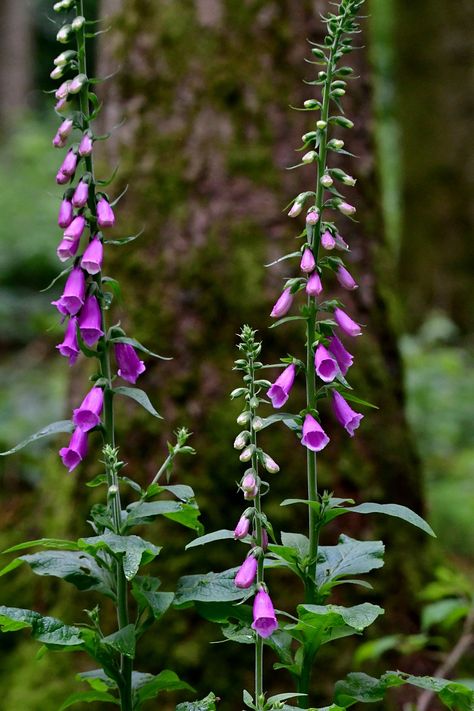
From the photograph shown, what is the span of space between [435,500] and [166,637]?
97.3 inches

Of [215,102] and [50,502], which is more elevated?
[215,102]

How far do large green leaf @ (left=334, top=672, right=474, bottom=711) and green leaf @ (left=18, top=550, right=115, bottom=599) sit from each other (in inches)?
25.3

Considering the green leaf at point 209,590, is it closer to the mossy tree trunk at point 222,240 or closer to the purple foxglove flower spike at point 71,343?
the purple foxglove flower spike at point 71,343

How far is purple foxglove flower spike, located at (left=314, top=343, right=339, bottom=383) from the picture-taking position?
2008 mm

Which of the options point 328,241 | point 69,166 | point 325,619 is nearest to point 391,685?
point 325,619

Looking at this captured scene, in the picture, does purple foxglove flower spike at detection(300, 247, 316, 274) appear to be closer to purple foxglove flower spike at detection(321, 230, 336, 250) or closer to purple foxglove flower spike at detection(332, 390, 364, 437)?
purple foxglove flower spike at detection(321, 230, 336, 250)

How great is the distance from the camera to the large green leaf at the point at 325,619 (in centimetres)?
194

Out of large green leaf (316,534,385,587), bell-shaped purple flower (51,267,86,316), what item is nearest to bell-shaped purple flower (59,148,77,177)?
bell-shaped purple flower (51,267,86,316)

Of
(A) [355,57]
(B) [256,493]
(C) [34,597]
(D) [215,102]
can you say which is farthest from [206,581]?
(A) [355,57]

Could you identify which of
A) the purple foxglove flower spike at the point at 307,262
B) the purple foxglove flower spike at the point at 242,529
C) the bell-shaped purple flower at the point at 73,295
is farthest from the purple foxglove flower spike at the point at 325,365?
the bell-shaped purple flower at the point at 73,295

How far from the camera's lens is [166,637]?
353cm

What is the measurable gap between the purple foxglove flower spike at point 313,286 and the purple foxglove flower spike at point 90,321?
0.54 metres

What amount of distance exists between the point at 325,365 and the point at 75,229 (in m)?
0.70

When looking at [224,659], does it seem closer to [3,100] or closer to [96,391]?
[96,391]
